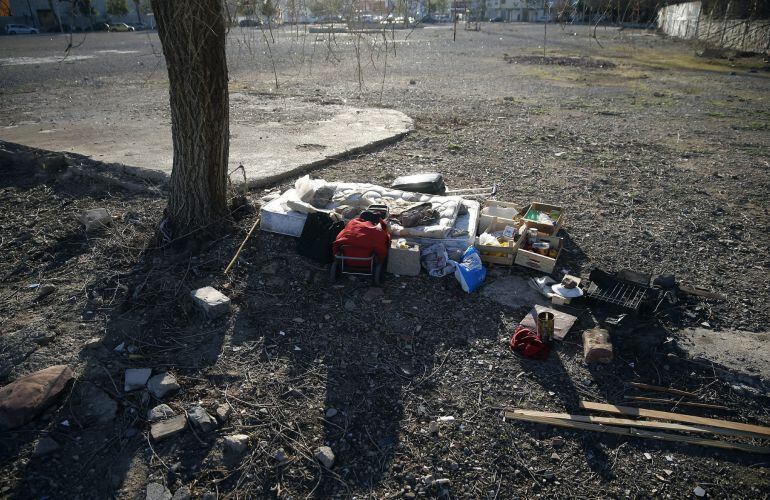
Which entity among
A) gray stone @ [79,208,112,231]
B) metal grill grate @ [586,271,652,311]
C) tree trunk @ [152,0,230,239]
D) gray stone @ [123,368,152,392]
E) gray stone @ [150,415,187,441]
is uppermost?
tree trunk @ [152,0,230,239]

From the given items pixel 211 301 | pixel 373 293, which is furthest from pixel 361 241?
pixel 211 301

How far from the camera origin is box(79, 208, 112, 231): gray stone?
15.3 ft

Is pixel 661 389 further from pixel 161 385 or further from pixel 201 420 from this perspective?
pixel 161 385

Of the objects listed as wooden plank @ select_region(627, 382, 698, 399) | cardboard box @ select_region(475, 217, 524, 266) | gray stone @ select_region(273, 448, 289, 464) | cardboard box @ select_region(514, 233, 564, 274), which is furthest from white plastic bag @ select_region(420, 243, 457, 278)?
gray stone @ select_region(273, 448, 289, 464)

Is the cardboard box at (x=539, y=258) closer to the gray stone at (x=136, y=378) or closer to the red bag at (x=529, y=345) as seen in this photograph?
the red bag at (x=529, y=345)

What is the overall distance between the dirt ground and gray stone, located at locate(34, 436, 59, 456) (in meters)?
0.04

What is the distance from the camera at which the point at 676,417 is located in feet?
9.20

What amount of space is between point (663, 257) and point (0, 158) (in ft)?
27.6

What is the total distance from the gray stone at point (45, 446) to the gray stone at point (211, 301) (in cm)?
125

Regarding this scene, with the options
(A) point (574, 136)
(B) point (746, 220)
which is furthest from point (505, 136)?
(B) point (746, 220)

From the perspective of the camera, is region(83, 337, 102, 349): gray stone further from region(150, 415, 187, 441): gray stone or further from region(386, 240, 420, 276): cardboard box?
region(386, 240, 420, 276): cardboard box

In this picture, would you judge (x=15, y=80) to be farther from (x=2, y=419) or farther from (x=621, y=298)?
(x=621, y=298)

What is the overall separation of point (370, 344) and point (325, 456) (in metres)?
1.00

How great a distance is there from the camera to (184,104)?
13.2ft
